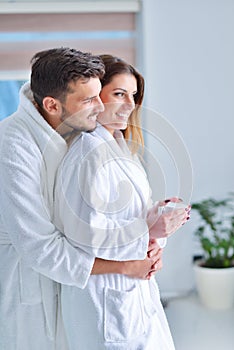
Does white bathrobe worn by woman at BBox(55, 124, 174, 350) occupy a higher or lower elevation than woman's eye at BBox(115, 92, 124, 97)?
lower

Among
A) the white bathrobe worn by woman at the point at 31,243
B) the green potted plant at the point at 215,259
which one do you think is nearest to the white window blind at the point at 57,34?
the green potted plant at the point at 215,259

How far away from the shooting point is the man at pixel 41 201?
45.6 inches

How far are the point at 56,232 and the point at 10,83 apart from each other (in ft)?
8.02

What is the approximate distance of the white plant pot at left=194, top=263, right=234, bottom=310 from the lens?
3488 mm

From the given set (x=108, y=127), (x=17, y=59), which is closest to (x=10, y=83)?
(x=17, y=59)

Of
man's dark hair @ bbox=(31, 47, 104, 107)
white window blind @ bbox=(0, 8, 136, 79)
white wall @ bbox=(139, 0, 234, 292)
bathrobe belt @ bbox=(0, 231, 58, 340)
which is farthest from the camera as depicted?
white wall @ bbox=(139, 0, 234, 292)

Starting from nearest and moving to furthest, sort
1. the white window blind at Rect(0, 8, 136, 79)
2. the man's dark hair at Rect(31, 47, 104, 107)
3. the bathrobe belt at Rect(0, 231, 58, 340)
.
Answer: the man's dark hair at Rect(31, 47, 104, 107) < the bathrobe belt at Rect(0, 231, 58, 340) < the white window blind at Rect(0, 8, 136, 79)

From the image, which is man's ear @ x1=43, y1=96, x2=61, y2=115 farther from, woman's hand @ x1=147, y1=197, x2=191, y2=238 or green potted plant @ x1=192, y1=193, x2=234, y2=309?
green potted plant @ x1=192, y1=193, x2=234, y2=309

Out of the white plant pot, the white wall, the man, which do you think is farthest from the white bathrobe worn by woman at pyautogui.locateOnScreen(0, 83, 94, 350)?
the white plant pot

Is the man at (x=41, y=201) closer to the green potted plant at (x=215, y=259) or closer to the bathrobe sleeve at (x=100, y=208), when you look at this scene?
the bathrobe sleeve at (x=100, y=208)

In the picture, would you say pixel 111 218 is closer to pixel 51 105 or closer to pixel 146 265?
pixel 146 265

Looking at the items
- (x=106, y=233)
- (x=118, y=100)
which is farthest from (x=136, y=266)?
(x=118, y=100)

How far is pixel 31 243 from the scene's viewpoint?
3.82ft

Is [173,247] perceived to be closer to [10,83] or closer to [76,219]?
[10,83]
